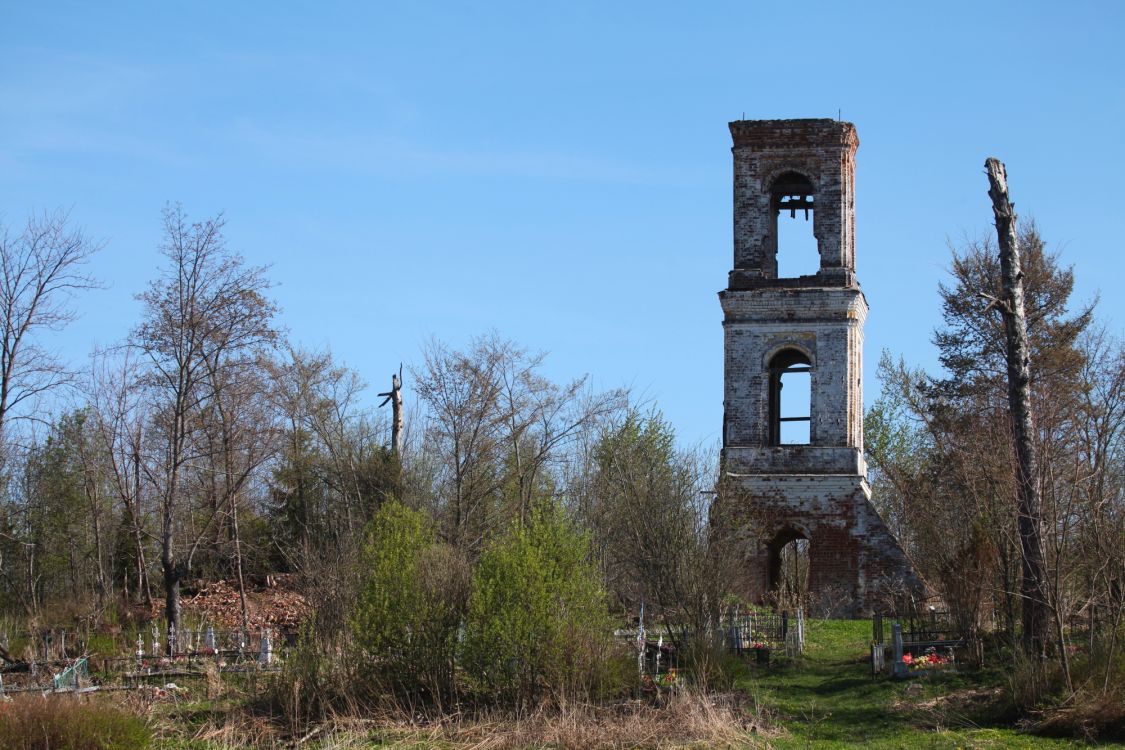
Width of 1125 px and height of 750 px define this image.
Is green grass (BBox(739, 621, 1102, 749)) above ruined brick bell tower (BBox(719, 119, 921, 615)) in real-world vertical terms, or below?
below

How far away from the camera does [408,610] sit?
68.6ft

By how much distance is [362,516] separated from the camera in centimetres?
3522

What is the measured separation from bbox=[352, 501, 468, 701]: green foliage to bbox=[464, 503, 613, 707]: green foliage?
0.54 m

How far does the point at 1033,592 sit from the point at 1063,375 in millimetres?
14456

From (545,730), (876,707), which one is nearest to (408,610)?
(545,730)

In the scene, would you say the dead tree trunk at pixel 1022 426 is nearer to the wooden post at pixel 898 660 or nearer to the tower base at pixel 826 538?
the wooden post at pixel 898 660

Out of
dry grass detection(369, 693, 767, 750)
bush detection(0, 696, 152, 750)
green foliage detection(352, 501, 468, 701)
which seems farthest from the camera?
green foliage detection(352, 501, 468, 701)

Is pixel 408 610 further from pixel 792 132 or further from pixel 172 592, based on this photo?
pixel 792 132

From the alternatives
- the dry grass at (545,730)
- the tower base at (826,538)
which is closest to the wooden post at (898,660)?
the dry grass at (545,730)

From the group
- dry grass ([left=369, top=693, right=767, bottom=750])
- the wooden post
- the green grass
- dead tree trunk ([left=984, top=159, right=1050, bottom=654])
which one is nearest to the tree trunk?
dry grass ([left=369, top=693, right=767, bottom=750])

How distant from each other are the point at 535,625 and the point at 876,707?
186 inches

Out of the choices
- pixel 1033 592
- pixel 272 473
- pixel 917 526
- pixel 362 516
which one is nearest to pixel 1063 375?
pixel 917 526

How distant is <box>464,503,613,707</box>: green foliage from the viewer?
20.0 metres

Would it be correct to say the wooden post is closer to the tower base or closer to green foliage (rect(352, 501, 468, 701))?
the tower base
